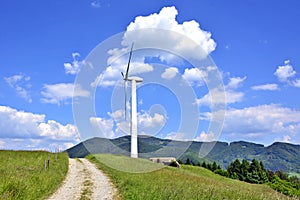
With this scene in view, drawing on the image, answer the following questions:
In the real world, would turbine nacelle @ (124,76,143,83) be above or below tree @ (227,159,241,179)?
above

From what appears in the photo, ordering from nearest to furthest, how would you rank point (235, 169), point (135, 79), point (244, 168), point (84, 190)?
point (84, 190)
point (135, 79)
point (244, 168)
point (235, 169)

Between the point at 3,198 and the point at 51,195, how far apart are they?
5260 millimetres

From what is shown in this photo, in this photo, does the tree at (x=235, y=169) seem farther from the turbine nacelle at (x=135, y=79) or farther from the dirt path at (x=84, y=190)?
the dirt path at (x=84, y=190)

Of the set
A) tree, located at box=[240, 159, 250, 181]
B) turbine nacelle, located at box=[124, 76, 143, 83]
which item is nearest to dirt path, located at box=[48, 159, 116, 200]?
turbine nacelle, located at box=[124, 76, 143, 83]

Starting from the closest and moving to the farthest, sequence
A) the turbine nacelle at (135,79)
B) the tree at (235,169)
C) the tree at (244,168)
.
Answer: the turbine nacelle at (135,79) → the tree at (235,169) → the tree at (244,168)

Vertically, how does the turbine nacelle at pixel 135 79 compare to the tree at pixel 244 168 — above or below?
above

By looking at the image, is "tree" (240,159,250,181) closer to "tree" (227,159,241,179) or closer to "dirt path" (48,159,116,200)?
"tree" (227,159,241,179)

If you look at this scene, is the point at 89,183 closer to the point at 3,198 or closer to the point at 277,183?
the point at 3,198

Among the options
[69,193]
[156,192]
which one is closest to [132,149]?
[69,193]

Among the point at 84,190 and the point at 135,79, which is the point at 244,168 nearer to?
the point at 135,79

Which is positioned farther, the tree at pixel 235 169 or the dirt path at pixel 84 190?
the tree at pixel 235 169

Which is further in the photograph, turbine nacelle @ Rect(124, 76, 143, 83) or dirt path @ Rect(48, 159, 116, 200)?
turbine nacelle @ Rect(124, 76, 143, 83)

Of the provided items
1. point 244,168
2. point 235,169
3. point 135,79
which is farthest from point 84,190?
point 244,168

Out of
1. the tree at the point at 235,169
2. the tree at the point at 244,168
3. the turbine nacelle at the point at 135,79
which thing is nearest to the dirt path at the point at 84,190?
the turbine nacelle at the point at 135,79
